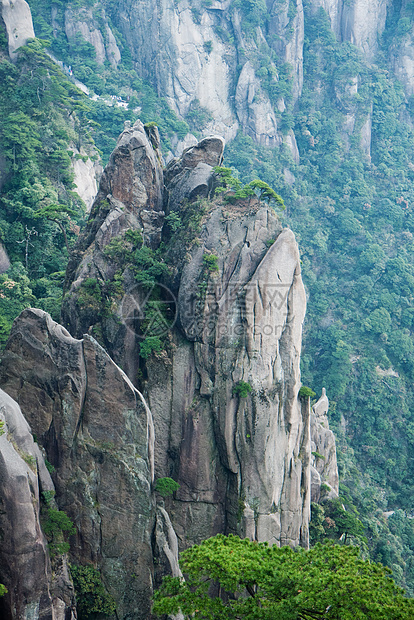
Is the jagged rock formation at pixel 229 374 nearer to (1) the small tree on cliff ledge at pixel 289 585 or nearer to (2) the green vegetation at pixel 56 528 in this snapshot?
(2) the green vegetation at pixel 56 528

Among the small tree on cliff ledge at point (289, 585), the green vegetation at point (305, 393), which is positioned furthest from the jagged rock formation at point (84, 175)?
the small tree on cliff ledge at point (289, 585)

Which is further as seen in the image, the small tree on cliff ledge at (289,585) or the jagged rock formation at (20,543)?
the jagged rock formation at (20,543)

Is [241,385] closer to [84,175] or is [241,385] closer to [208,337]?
[208,337]

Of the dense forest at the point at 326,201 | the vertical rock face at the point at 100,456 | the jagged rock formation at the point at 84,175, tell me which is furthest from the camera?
the jagged rock formation at the point at 84,175

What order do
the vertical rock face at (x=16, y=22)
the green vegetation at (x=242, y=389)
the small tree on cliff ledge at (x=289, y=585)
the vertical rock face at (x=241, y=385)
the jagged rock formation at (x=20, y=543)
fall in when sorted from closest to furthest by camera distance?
the small tree on cliff ledge at (x=289, y=585), the jagged rock formation at (x=20, y=543), the green vegetation at (x=242, y=389), the vertical rock face at (x=241, y=385), the vertical rock face at (x=16, y=22)

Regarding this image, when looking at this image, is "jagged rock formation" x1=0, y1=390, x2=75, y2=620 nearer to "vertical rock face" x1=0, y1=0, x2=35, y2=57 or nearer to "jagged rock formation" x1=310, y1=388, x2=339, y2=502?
"jagged rock formation" x1=310, y1=388, x2=339, y2=502

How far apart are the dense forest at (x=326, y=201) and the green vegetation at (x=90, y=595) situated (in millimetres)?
11824

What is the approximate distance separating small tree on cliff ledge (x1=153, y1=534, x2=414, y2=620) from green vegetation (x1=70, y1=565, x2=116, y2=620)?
5.32 metres

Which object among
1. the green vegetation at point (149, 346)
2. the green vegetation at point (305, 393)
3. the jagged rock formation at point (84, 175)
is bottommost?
the green vegetation at point (305, 393)

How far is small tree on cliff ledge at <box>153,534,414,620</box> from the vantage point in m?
13.3

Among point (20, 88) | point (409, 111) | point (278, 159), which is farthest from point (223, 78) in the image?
point (20, 88)

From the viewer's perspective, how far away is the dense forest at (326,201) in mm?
34875

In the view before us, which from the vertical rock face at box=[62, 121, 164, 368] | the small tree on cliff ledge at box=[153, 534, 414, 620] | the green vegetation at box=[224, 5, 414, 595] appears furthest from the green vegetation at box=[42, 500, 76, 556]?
the green vegetation at box=[224, 5, 414, 595]

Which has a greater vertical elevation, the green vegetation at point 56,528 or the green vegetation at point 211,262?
the green vegetation at point 211,262
